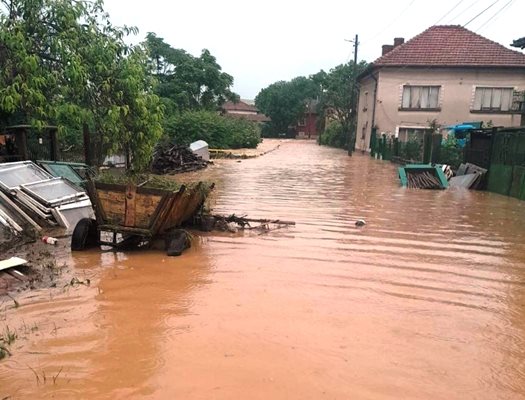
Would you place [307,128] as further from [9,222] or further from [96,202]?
[96,202]

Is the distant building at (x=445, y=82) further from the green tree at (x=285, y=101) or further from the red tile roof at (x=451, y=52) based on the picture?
the green tree at (x=285, y=101)

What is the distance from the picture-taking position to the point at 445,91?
106 feet

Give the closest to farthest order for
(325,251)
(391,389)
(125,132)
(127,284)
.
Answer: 1. (391,389)
2. (127,284)
3. (325,251)
4. (125,132)

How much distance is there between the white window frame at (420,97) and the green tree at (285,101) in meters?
53.7

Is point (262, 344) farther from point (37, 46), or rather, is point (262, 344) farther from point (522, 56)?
point (522, 56)

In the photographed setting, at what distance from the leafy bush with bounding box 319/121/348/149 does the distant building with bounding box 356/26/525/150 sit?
1562 cm

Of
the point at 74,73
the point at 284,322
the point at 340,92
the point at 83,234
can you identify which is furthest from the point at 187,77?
the point at 284,322

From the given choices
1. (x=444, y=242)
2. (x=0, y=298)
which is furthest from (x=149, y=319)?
(x=444, y=242)

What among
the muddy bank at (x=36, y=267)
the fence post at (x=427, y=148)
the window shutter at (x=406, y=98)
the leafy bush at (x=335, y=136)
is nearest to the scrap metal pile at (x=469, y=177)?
the fence post at (x=427, y=148)

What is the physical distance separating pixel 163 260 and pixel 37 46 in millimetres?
6102

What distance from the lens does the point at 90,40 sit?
10367 millimetres

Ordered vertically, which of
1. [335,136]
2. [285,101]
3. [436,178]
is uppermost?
[285,101]

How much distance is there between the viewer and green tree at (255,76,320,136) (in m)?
86.4

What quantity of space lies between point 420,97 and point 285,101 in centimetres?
5435
